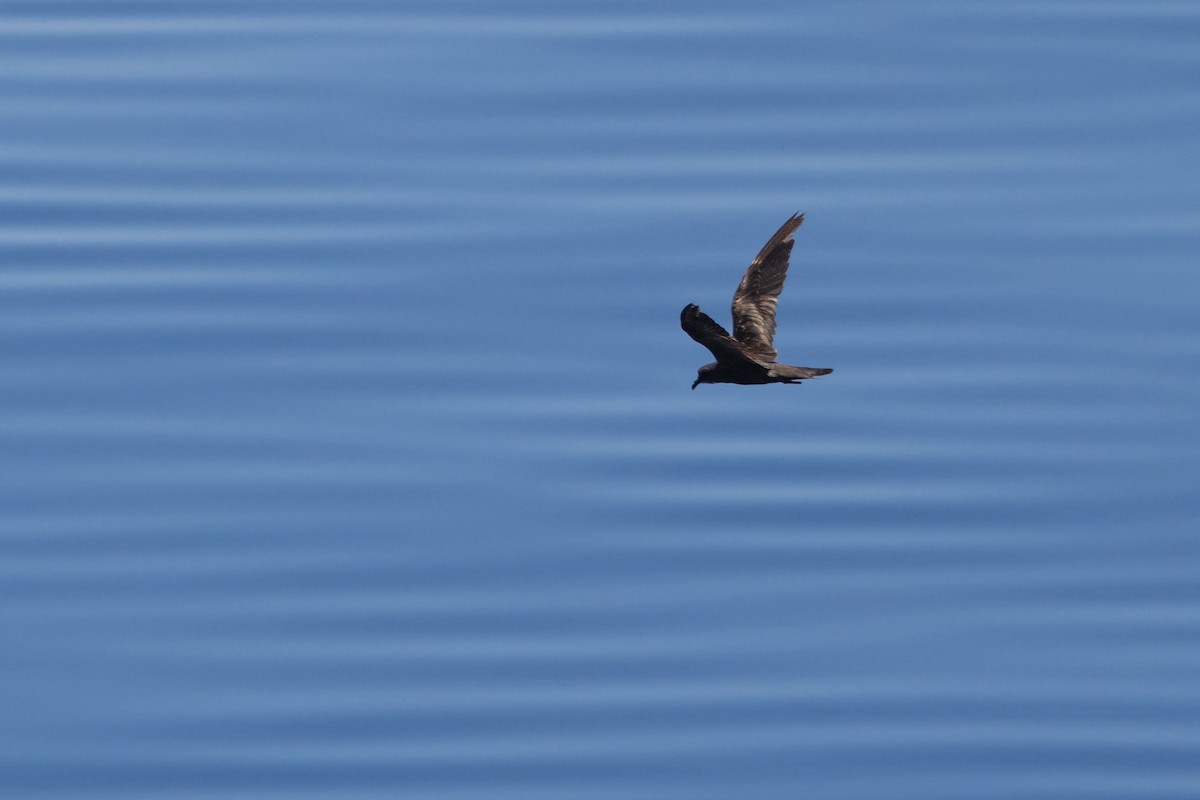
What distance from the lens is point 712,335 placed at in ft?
49.6

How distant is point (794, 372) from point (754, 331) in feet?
4.13

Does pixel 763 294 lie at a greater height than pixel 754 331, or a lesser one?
greater

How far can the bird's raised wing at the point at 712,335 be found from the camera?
14.2 metres

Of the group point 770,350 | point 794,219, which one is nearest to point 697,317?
point 770,350

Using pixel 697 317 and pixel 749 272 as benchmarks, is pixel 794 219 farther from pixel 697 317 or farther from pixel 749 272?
pixel 697 317

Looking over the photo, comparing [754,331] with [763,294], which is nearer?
[754,331]

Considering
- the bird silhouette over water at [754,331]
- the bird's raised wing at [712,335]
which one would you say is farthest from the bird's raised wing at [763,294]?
the bird's raised wing at [712,335]

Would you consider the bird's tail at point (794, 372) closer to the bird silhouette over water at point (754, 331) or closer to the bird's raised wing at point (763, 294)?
the bird silhouette over water at point (754, 331)

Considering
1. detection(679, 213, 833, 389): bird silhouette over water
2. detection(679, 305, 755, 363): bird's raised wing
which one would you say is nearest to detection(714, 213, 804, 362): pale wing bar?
detection(679, 213, 833, 389): bird silhouette over water

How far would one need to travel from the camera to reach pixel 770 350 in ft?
53.8

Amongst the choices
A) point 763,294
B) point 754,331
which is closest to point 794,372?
point 754,331

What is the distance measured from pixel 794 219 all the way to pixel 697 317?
3.54 metres

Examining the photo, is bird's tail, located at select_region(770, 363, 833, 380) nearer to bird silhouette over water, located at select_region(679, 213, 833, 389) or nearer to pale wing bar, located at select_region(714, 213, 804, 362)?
bird silhouette over water, located at select_region(679, 213, 833, 389)

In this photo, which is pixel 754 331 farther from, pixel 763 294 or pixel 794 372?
pixel 794 372
